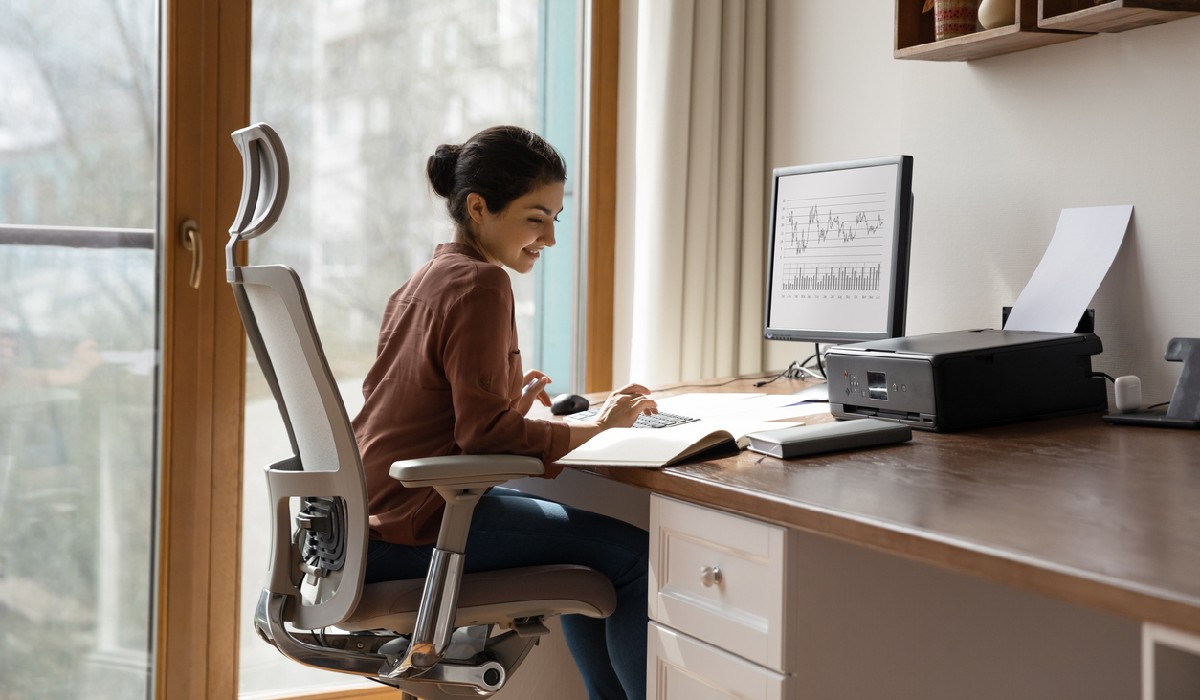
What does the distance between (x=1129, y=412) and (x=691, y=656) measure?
0.79 metres

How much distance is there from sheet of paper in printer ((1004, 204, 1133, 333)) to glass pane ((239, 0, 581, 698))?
1.25 meters

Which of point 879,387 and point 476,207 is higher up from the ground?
point 476,207

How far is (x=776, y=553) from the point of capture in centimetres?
113

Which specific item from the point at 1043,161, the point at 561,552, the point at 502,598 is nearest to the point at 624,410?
the point at 561,552

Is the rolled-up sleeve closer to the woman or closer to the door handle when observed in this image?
the woman

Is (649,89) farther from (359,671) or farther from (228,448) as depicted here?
(359,671)

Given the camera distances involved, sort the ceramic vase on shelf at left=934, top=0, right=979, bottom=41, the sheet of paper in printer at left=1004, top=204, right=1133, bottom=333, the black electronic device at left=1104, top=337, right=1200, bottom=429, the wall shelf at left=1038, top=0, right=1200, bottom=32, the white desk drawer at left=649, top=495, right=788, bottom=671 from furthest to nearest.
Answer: the ceramic vase on shelf at left=934, top=0, right=979, bottom=41, the sheet of paper in printer at left=1004, top=204, right=1133, bottom=333, the wall shelf at left=1038, top=0, right=1200, bottom=32, the black electronic device at left=1104, top=337, right=1200, bottom=429, the white desk drawer at left=649, top=495, right=788, bottom=671

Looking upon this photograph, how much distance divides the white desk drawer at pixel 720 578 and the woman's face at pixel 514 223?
0.60m

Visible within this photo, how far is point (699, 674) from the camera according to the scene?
1.27 metres

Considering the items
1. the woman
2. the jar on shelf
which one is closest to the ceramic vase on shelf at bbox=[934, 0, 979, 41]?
the jar on shelf

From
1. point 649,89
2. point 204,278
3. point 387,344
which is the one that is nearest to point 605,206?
point 649,89

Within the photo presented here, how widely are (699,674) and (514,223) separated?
2.69 feet

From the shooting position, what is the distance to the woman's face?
1744 mm

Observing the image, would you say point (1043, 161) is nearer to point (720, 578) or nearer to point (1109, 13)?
point (1109, 13)
